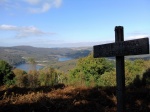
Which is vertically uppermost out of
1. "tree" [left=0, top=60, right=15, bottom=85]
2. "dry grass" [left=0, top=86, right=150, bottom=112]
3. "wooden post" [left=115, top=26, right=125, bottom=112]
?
"wooden post" [left=115, top=26, right=125, bottom=112]

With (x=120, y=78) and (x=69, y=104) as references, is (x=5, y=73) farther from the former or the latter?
(x=120, y=78)

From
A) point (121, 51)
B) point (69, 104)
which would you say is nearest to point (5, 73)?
point (69, 104)

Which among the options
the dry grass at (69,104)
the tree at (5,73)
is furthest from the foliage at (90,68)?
the dry grass at (69,104)

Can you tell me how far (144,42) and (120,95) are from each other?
1302mm

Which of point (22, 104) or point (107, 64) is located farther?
point (107, 64)

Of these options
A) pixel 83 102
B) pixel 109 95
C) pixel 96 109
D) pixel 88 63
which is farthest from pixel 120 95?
pixel 88 63

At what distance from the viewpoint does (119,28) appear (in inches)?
195

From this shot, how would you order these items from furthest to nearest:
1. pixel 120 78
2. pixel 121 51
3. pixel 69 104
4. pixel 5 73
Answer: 1. pixel 5 73
2. pixel 69 104
3. pixel 120 78
4. pixel 121 51

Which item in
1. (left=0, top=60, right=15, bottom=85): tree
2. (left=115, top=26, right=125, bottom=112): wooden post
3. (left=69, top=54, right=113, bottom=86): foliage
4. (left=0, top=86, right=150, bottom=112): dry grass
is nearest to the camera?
(left=115, top=26, right=125, bottom=112): wooden post

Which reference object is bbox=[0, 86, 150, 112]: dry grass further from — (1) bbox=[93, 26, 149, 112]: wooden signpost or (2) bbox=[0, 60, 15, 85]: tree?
(2) bbox=[0, 60, 15, 85]: tree

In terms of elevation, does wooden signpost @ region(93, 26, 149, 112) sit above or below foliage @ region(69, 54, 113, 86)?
above

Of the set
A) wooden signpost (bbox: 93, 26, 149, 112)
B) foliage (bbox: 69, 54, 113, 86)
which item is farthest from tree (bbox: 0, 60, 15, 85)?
wooden signpost (bbox: 93, 26, 149, 112)

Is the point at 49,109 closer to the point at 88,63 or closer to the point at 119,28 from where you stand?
the point at 119,28

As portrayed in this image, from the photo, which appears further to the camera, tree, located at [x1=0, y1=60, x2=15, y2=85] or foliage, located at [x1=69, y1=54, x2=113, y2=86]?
foliage, located at [x1=69, y1=54, x2=113, y2=86]
